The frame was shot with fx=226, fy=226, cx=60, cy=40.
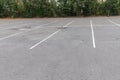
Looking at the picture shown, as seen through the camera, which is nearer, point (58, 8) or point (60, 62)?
point (60, 62)

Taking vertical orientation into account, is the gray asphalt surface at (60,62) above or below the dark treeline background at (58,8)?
below

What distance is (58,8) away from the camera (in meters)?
33.9

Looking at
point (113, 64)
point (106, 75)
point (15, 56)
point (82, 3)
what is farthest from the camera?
point (82, 3)

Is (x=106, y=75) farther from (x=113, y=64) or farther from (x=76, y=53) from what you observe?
(x=76, y=53)

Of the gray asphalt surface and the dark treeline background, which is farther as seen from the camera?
the dark treeline background

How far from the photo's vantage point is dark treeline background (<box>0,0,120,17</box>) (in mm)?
33344

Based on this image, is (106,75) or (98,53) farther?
(98,53)

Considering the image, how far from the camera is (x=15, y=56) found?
8.77 meters

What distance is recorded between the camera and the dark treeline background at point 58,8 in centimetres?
3334

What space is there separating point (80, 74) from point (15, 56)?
3382mm

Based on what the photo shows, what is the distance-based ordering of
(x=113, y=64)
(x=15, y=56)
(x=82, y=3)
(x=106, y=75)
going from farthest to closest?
(x=82, y=3) → (x=15, y=56) → (x=113, y=64) → (x=106, y=75)

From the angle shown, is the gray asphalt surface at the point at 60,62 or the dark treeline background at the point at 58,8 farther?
the dark treeline background at the point at 58,8

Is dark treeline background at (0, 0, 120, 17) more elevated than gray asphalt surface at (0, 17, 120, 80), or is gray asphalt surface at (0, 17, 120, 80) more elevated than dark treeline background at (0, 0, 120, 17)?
dark treeline background at (0, 0, 120, 17)

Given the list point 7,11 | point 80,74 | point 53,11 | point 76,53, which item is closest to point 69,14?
point 53,11
